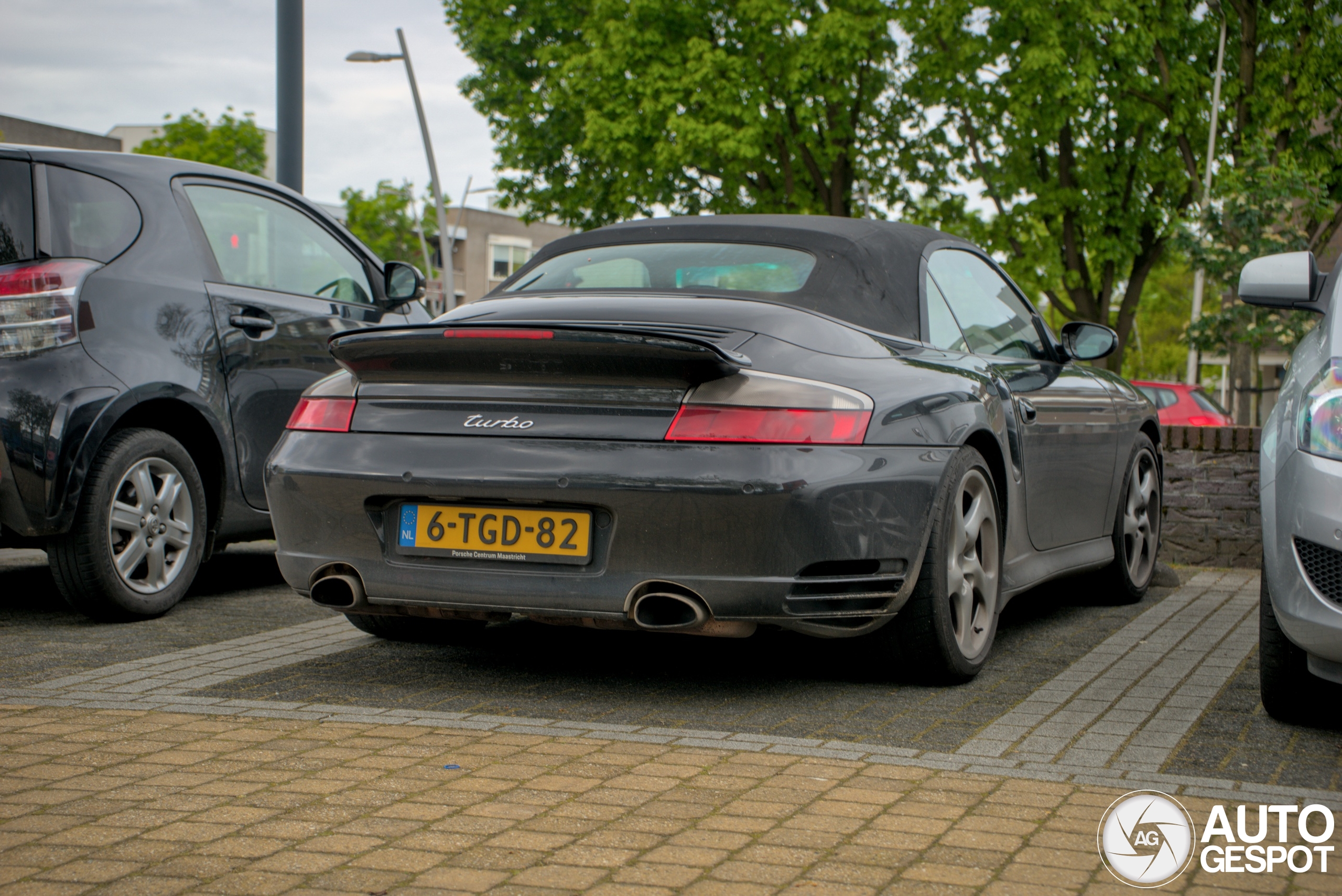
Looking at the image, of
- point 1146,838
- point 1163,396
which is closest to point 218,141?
point 1163,396

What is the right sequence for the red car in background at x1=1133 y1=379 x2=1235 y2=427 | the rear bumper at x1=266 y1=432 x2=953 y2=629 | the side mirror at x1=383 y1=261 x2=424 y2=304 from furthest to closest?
the red car in background at x1=1133 y1=379 x2=1235 y2=427, the side mirror at x1=383 y1=261 x2=424 y2=304, the rear bumper at x1=266 y1=432 x2=953 y2=629

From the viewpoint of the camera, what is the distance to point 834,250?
474cm

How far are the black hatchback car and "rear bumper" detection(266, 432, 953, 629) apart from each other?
1.54m

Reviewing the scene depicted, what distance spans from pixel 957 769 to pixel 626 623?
100 cm

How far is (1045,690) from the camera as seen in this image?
14.9ft

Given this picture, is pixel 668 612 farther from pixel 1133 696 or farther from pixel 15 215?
pixel 15 215

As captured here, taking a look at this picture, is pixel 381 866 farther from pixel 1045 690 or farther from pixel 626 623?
pixel 1045 690

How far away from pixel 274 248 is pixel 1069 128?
69.7ft

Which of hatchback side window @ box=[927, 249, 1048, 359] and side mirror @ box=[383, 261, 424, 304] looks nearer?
hatchback side window @ box=[927, 249, 1048, 359]

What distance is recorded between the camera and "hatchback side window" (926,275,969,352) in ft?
15.9

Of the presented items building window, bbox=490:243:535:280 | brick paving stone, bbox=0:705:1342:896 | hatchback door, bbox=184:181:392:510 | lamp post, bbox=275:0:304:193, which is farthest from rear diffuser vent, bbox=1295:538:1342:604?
building window, bbox=490:243:535:280

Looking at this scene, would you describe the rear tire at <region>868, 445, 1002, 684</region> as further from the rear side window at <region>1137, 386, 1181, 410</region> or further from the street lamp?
the street lamp

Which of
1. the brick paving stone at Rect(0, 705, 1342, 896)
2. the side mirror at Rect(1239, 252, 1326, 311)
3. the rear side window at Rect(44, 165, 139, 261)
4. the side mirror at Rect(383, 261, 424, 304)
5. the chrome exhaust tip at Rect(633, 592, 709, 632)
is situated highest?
the rear side window at Rect(44, 165, 139, 261)

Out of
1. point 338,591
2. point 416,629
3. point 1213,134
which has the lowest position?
point 416,629
